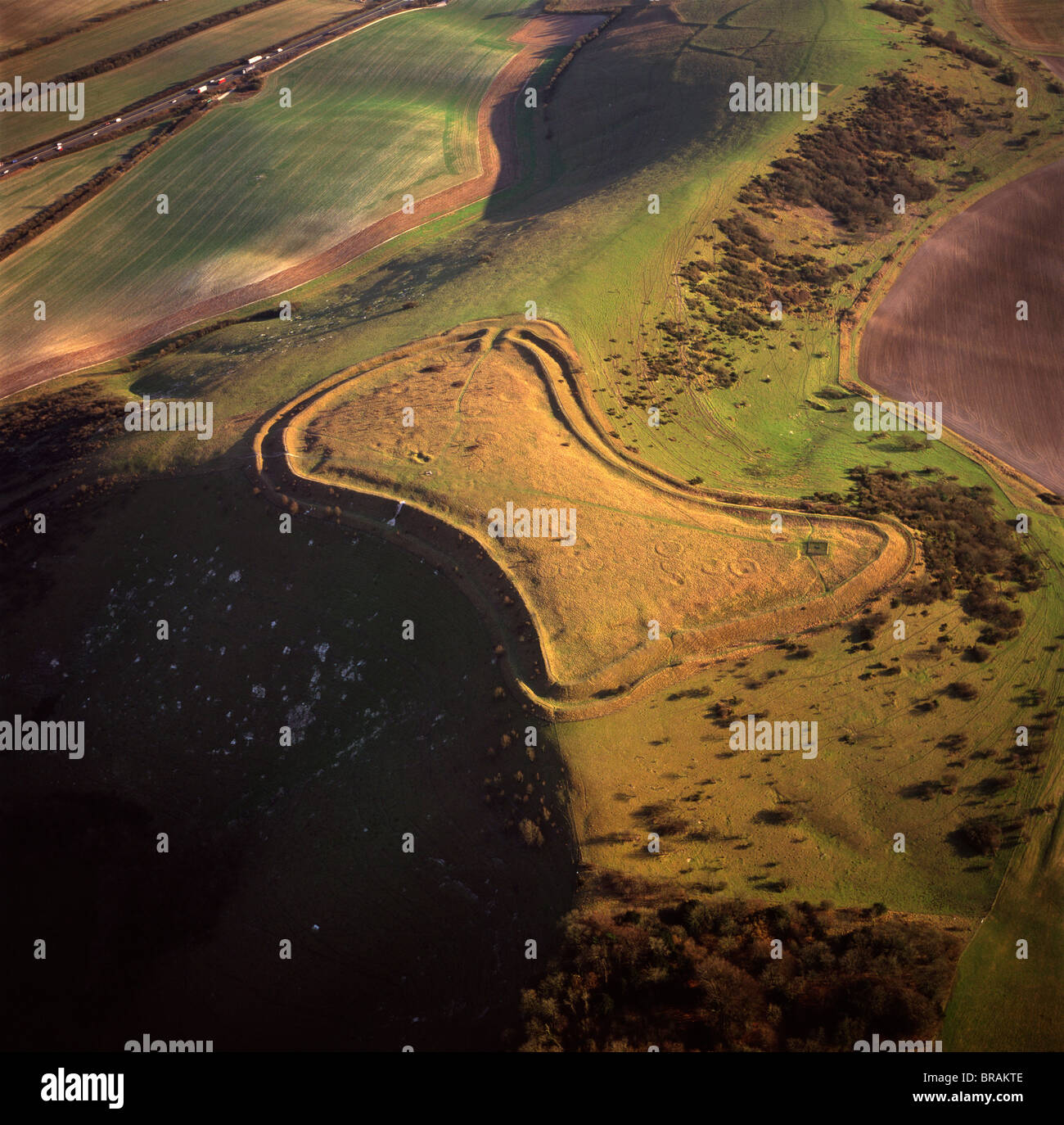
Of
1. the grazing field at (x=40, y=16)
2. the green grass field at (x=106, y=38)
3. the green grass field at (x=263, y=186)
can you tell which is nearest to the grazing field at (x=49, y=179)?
the green grass field at (x=263, y=186)

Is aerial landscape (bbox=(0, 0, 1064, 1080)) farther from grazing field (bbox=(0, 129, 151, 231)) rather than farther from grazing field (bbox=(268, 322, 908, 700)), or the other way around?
grazing field (bbox=(0, 129, 151, 231))

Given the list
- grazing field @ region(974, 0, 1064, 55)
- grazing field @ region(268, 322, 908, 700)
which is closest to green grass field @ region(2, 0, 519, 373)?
grazing field @ region(268, 322, 908, 700)

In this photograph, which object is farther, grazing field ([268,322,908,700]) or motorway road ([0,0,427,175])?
motorway road ([0,0,427,175])

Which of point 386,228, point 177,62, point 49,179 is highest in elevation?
point 177,62

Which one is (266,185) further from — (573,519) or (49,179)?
(573,519)

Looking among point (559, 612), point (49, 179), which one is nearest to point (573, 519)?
point (559, 612)
